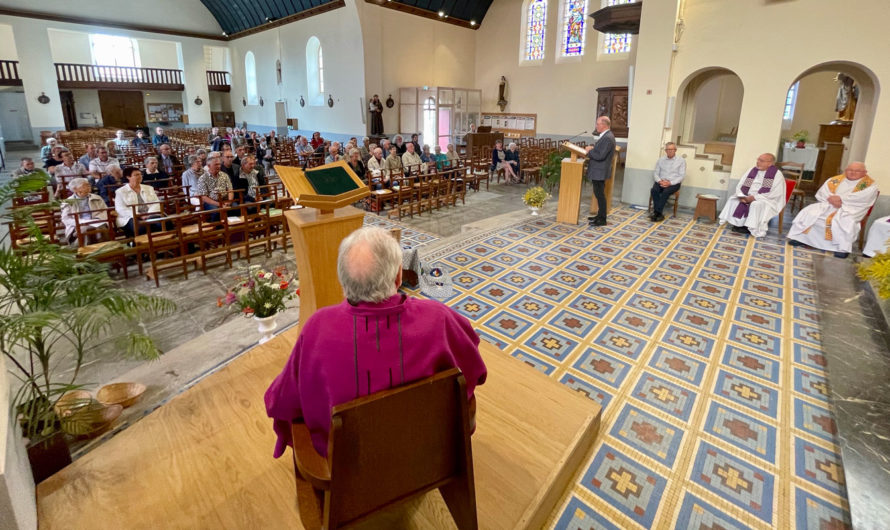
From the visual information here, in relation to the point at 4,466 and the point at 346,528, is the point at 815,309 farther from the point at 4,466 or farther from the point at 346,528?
the point at 4,466

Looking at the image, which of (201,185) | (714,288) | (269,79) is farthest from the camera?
(269,79)

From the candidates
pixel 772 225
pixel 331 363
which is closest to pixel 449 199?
pixel 772 225

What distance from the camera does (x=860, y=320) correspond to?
368cm

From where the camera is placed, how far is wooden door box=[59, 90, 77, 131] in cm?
1803

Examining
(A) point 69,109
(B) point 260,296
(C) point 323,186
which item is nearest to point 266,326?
(B) point 260,296

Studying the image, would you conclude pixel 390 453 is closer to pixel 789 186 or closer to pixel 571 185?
pixel 571 185

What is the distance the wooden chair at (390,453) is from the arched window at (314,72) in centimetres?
1616

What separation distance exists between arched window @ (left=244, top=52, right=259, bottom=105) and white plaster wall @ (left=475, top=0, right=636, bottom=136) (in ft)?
32.5

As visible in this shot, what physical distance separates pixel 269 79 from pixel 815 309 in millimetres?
19065

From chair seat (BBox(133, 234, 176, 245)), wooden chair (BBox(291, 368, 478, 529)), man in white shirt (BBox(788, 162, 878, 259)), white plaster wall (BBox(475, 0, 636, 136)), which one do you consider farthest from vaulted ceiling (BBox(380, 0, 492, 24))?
wooden chair (BBox(291, 368, 478, 529))

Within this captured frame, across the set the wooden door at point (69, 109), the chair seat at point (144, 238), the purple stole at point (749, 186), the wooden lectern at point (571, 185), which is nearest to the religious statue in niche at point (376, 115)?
the wooden lectern at point (571, 185)

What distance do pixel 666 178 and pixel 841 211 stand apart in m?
2.18

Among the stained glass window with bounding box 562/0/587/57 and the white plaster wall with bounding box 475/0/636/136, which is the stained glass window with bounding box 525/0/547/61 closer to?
the white plaster wall with bounding box 475/0/636/136

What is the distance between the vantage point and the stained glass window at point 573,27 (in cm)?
1332
